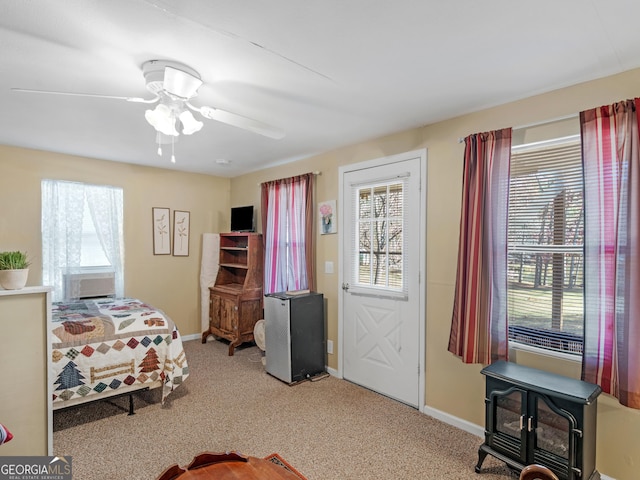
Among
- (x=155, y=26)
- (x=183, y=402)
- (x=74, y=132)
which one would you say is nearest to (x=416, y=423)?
(x=183, y=402)

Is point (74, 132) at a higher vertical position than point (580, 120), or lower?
higher

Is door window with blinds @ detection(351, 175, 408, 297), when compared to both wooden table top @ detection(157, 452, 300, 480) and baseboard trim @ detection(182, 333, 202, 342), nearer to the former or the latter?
wooden table top @ detection(157, 452, 300, 480)

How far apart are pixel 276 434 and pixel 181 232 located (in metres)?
3.34

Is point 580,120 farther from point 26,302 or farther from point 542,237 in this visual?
point 26,302

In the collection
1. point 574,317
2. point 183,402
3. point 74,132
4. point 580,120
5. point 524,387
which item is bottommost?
point 183,402

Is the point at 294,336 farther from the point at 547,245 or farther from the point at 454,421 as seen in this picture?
the point at 547,245

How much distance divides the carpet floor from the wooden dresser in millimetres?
1041

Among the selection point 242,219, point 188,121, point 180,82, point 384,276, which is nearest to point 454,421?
point 384,276

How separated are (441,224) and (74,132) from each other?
11.2 ft

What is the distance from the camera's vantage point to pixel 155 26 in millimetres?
1543

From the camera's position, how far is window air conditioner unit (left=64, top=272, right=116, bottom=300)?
3982mm

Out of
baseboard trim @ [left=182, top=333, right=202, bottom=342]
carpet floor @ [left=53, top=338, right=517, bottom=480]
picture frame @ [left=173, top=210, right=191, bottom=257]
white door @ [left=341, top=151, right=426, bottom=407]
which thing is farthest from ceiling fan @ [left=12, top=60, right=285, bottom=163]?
baseboard trim @ [left=182, top=333, right=202, bottom=342]

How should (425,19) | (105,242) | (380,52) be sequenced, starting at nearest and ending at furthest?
(425,19), (380,52), (105,242)

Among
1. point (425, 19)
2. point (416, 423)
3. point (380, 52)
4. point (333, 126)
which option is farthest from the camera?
point (333, 126)
